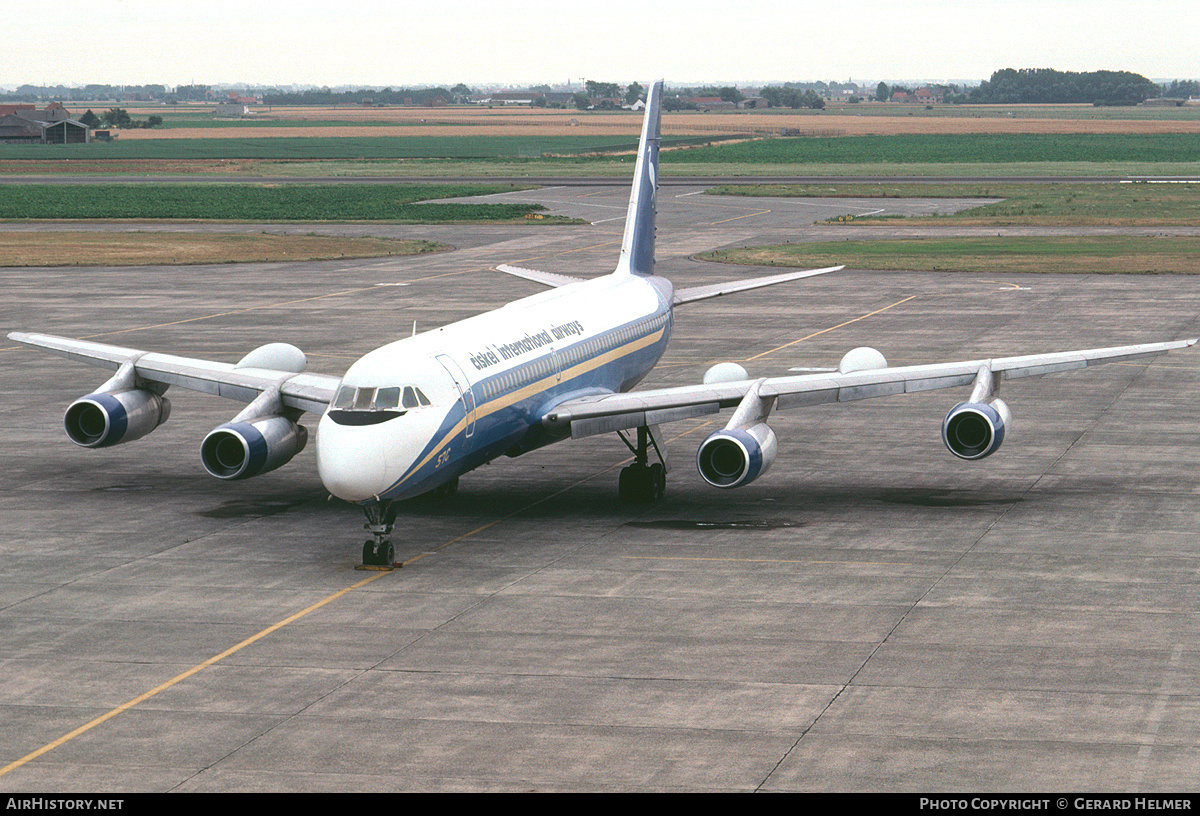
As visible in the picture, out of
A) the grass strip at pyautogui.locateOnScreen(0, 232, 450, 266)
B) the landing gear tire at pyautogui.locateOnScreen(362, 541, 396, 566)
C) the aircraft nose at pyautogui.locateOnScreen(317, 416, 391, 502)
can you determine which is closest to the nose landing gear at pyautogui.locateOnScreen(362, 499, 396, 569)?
the landing gear tire at pyautogui.locateOnScreen(362, 541, 396, 566)

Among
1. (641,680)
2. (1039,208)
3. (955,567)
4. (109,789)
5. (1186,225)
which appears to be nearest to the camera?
(109,789)

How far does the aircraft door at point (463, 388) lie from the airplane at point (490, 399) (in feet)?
0.17

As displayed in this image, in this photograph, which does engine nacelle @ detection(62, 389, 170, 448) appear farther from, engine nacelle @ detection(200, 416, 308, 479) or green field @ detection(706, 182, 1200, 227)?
green field @ detection(706, 182, 1200, 227)

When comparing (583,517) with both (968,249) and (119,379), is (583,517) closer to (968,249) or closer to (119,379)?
(119,379)

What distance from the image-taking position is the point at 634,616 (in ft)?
88.4

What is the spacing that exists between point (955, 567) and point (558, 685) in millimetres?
10183

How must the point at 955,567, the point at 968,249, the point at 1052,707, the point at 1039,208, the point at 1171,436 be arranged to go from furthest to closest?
the point at 1039,208 → the point at 968,249 → the point at 1171,436 → the point at 955,567 → the point at 1052,707

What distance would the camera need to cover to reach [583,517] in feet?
114

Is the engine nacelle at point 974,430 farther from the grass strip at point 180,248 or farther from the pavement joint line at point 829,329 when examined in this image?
the grass strip at point 180,248

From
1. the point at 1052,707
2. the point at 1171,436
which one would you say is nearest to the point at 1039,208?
the point at 1171,436

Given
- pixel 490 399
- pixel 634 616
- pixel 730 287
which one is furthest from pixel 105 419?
pixel 730 287

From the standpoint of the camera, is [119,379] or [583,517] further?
[119,379]

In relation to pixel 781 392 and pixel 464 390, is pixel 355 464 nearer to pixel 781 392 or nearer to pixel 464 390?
pixel 464 390

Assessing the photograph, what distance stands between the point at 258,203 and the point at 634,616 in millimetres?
115270
